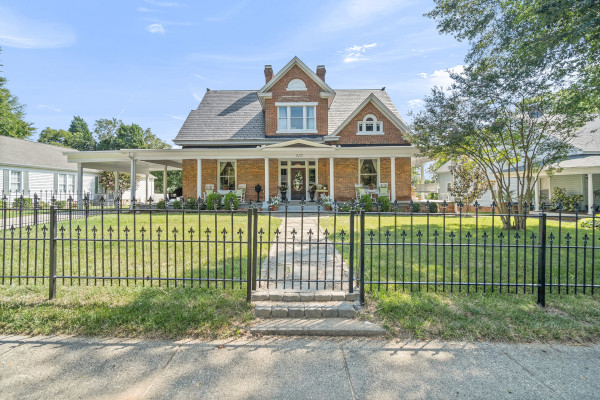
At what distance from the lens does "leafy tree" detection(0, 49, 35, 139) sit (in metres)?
27.9

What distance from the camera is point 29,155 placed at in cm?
→ 2389

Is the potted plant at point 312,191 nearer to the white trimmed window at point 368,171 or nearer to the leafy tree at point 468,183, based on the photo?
the white trimmed window at point 368,171

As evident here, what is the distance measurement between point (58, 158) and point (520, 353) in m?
33.4

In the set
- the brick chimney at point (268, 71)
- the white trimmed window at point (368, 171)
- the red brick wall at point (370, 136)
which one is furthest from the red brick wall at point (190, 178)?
the white trimmed window at point (368, 171)

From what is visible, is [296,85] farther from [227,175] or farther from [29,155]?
[29,155]

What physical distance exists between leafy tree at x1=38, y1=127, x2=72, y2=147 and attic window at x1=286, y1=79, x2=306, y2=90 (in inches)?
2039

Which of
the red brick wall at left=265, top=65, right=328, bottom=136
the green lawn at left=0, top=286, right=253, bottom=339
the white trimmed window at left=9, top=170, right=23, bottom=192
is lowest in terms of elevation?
the green lawn at left=0, top=286, right=253, bottom=339

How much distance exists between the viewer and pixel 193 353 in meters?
3.29

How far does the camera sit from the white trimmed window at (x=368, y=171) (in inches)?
747

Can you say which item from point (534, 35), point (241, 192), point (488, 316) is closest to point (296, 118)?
point (241, 192)

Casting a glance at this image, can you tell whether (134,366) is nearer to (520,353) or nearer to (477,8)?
(520,353)

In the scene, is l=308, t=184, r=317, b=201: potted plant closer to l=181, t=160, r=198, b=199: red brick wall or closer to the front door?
the front door

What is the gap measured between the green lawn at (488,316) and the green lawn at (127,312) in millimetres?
1947

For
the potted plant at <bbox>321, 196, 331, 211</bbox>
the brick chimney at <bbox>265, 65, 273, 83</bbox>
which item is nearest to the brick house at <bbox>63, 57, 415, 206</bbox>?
the potted plant at <bbox>321, 196, 331, 211</bbox>
